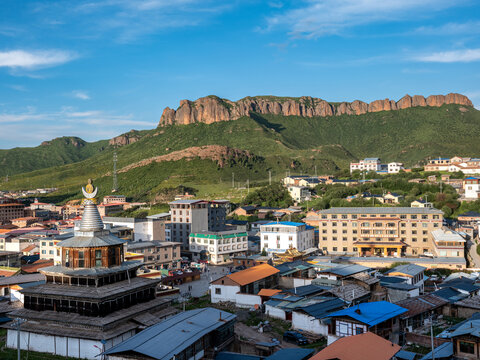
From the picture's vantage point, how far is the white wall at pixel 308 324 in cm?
2480

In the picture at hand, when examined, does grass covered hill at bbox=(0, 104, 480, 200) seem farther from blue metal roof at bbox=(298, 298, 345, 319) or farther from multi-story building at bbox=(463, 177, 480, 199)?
blue metal roof at bbox=(298, 298, 345, 319)

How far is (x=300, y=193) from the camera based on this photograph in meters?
93.5

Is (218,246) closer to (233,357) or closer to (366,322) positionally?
(233,357)

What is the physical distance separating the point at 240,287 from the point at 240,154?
363ft

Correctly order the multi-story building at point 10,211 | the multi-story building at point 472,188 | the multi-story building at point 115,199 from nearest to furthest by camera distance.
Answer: the multi-story building at point 472,188 → the multi-story building at point 10,211 → the multi-story building at point 115,199

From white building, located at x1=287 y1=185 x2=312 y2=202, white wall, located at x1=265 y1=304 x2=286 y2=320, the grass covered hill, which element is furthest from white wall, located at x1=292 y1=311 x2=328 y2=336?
the grass covered hill

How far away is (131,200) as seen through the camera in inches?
4601

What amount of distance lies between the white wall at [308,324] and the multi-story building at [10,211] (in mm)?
94110

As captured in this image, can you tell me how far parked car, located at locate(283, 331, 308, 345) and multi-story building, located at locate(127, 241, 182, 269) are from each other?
90.2 ft

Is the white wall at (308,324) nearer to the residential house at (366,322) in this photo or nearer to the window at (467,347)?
the residential house at (366,322)

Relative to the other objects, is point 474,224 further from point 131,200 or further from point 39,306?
point 131,200

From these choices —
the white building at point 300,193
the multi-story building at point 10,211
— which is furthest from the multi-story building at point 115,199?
the white building at point 300,193

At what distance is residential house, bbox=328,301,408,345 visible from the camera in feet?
67.9

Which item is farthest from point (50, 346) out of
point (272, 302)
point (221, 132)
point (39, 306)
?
point (221, 132)
